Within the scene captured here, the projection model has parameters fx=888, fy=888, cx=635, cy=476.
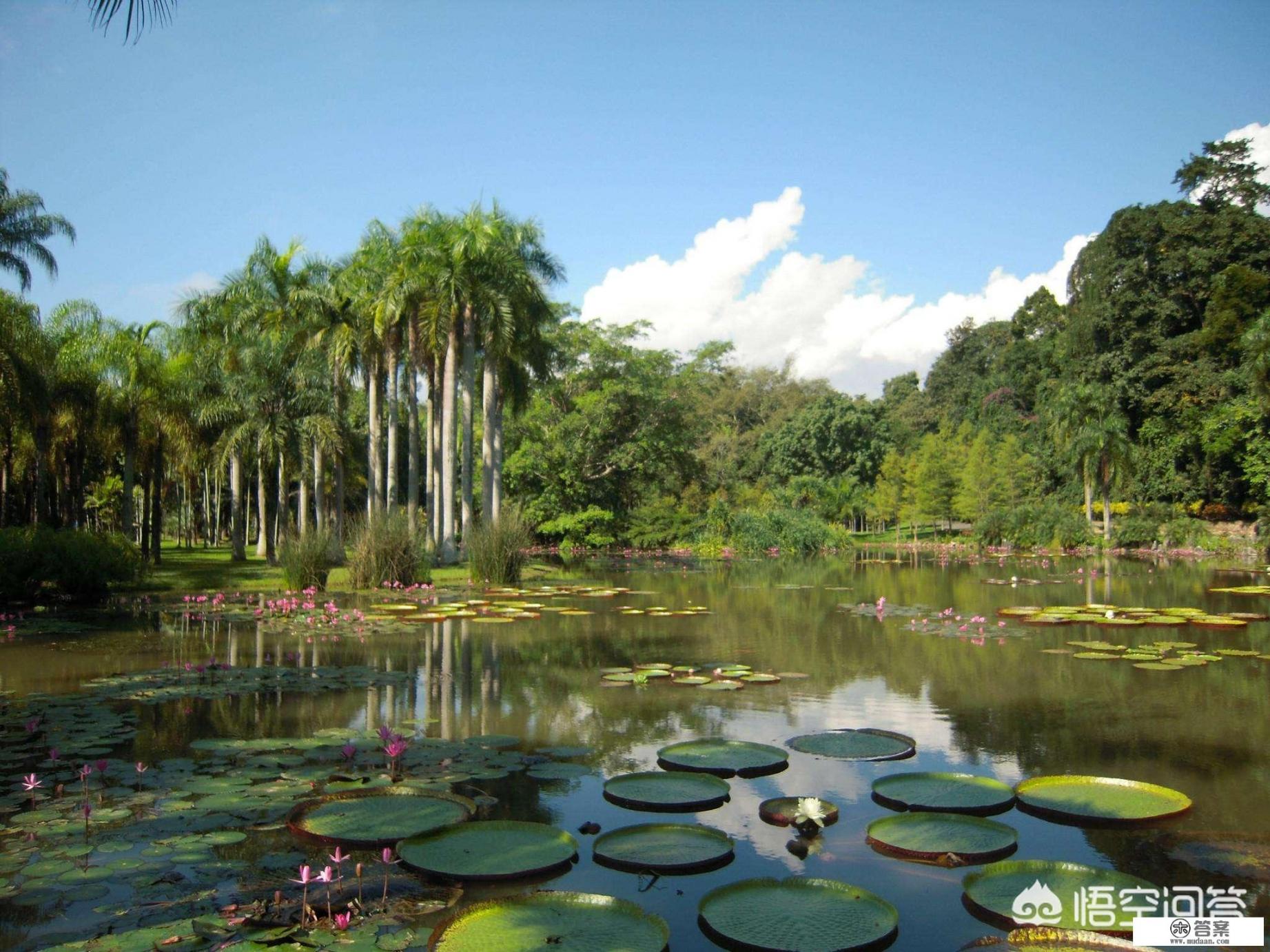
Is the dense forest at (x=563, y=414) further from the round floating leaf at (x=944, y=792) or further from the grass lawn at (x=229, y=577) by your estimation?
the round floating leaf at (x=944, y=792)

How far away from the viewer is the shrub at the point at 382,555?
17828 millimetres

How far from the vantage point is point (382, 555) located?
58.6 feet

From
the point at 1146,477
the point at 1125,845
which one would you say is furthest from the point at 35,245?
the point at 1146,477

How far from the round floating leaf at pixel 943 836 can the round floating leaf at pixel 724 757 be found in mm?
1218

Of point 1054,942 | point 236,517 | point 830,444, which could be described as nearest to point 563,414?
point 236,517

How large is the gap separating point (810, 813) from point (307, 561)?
14.7m

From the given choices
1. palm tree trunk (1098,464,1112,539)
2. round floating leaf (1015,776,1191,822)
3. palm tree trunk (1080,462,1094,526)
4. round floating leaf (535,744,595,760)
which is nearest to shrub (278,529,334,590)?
round floating leaf (535,744,595,760)

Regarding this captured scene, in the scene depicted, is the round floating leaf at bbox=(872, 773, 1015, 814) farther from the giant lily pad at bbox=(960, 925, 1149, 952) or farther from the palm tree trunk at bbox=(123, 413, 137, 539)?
the palm tree trunk at bbox=(123, 413, 137, 539)

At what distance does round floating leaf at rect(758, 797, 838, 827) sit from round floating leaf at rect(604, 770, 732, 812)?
299 millimetres

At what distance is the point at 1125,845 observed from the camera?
462 centimetres

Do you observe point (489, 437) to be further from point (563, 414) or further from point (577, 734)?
point (577, 734)

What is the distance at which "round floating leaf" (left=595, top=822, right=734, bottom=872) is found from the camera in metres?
4.35

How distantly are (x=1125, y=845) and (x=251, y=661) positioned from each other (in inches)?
357

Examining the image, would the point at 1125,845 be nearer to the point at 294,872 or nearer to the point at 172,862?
the point at 294,872
